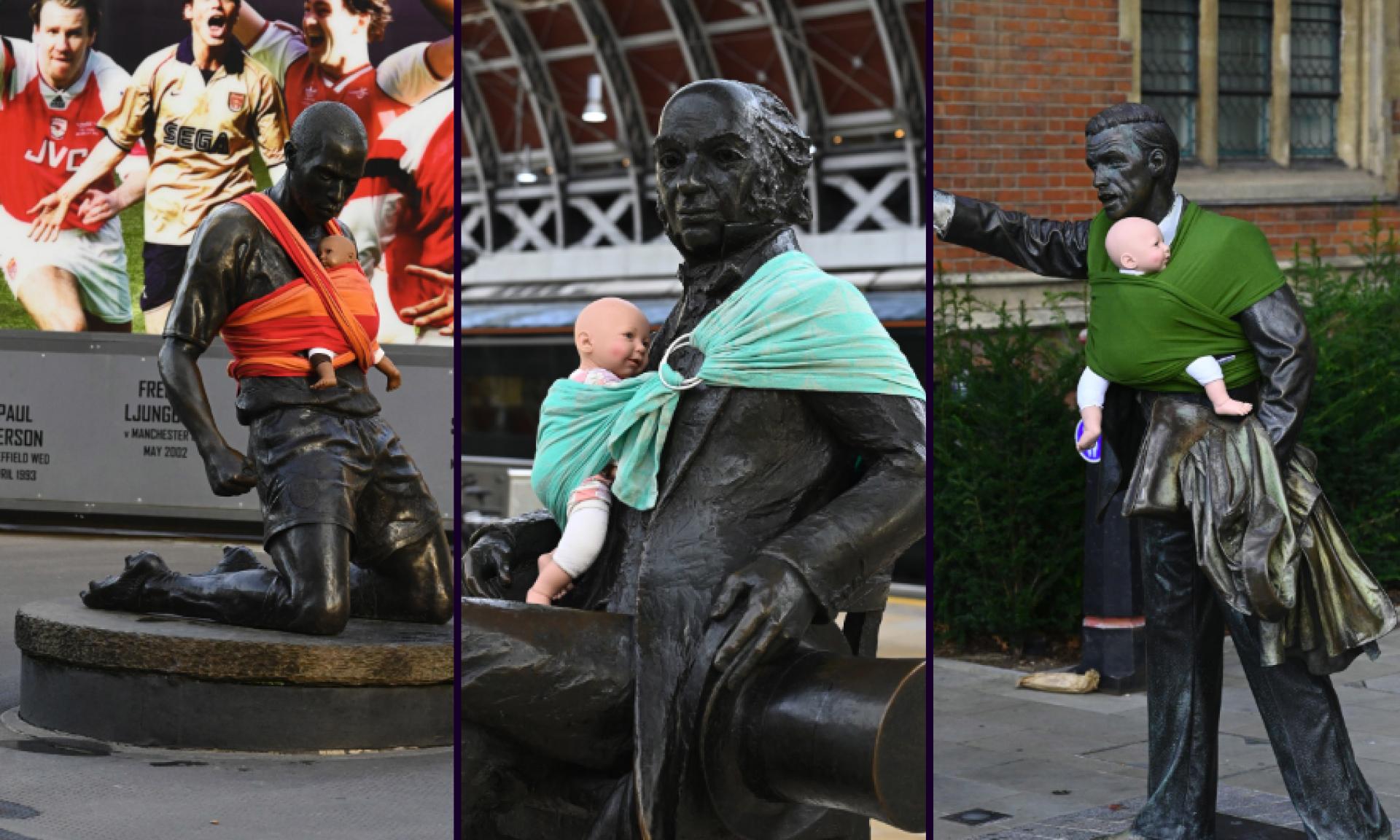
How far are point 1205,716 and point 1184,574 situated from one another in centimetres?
42

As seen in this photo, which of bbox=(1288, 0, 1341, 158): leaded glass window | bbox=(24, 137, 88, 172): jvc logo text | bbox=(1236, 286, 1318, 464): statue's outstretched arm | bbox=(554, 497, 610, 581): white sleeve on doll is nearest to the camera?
bbox=(554, 497, 610, 581): white sleeve on doll

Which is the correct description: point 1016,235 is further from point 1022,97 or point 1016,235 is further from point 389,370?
point 1022,97

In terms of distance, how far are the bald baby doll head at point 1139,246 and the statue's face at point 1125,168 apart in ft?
0.19

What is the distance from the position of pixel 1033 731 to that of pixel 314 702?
2868 mm

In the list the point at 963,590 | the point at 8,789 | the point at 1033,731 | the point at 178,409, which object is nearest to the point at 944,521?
the point at 963,590

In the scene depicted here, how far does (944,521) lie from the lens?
28.9 feet

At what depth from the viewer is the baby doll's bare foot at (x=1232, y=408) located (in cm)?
457

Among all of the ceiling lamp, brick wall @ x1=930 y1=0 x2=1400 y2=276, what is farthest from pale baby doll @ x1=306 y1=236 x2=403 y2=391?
brick wall @ x1=930 y1=0 x2=1400 y2=276

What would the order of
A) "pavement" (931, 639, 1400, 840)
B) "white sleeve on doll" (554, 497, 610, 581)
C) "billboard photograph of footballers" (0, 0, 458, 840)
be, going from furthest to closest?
1. "pavement" (931, 639, 1400, 840)
2. "billboard photograph of footballers" (0, 0, 458, 840)
3. "white sleeve on doll" (554, 497, 610, 581)

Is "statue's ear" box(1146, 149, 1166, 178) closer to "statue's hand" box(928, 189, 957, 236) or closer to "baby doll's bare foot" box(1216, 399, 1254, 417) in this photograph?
"statue's hand" box(928, 189, 957, 236)

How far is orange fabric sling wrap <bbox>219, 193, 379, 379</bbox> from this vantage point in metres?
6.06

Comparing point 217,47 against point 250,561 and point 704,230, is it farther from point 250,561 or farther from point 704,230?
point 704,230

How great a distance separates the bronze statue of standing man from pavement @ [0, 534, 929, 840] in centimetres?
69

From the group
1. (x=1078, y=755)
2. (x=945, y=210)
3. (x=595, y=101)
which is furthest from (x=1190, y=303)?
(x=1078, y=755)
